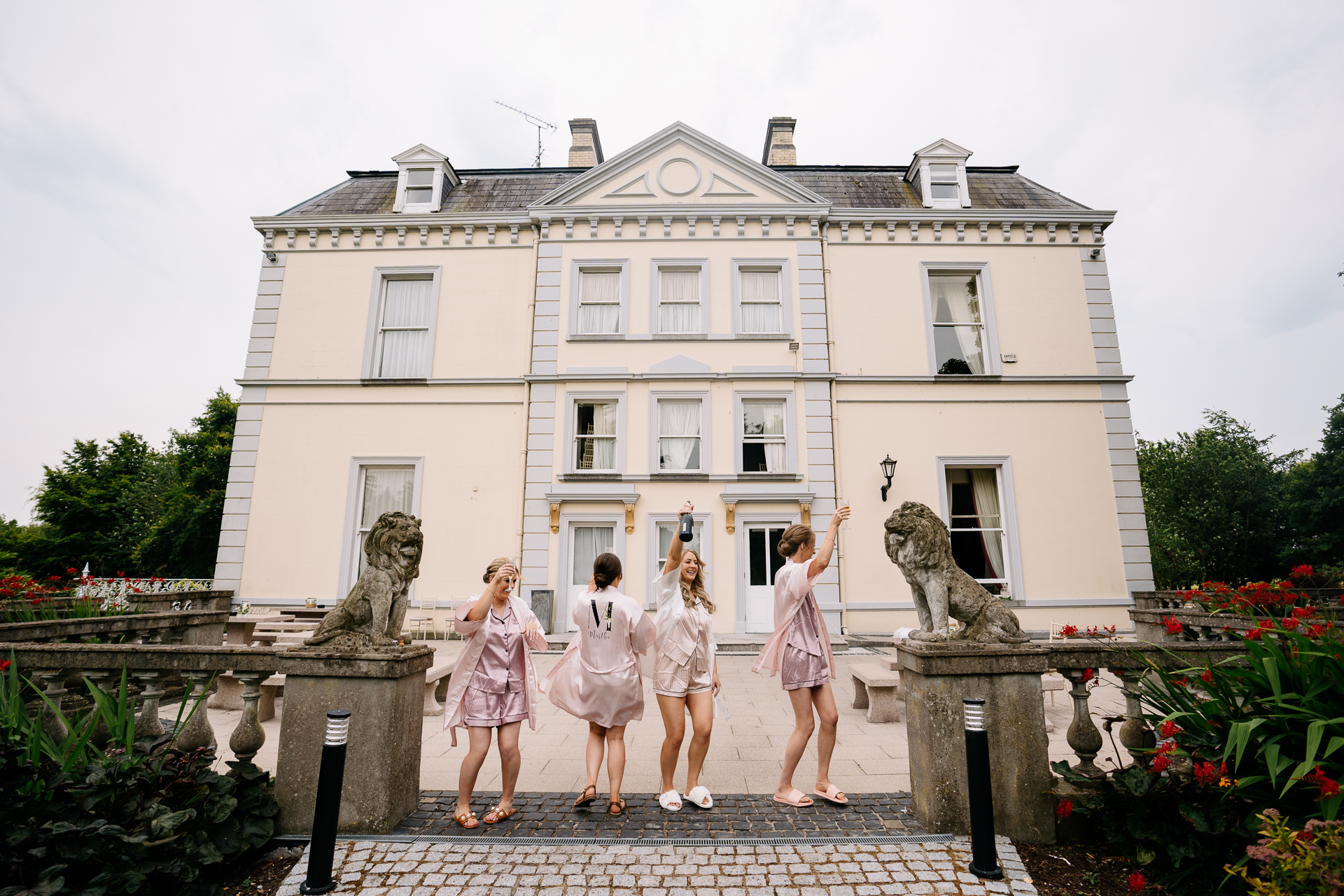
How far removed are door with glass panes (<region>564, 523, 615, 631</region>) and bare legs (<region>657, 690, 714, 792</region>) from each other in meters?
8.44

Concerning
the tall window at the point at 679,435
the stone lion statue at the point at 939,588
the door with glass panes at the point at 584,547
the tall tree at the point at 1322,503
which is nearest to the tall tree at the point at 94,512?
the door with glass panes at the point at 584,547

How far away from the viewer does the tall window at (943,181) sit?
14.6 meters

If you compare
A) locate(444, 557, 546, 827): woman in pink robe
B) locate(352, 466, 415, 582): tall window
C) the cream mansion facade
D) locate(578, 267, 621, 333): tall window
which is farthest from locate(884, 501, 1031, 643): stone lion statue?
locate(352, 466, 415, 582): tall window

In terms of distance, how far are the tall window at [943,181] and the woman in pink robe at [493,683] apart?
14908 mm

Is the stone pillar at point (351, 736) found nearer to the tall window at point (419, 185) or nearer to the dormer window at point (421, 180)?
the dormer window at point (421, 180)

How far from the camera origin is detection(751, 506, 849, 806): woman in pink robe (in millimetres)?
4137

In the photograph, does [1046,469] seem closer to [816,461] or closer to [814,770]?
[816,461]

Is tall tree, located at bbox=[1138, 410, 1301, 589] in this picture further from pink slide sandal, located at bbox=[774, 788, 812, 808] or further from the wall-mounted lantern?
pink slide sandal, located at bbox=[774, 788, 812, 808]

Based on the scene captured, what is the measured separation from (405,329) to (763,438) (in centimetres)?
890

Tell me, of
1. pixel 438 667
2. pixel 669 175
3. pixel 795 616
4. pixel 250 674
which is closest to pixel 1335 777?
pixel 795 616

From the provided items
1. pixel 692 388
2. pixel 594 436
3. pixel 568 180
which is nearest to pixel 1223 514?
pixel 692 388

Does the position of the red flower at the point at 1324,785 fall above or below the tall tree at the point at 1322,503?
below

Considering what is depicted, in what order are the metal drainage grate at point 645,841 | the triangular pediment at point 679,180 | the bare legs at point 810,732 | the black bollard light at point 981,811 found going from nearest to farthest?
the black bollard light at point 981,811
the metal drainage grate at point 645,841
the bare legs at point 810,732
the triangular pediment at point 679,180

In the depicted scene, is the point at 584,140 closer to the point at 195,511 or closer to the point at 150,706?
the point at 150,706
